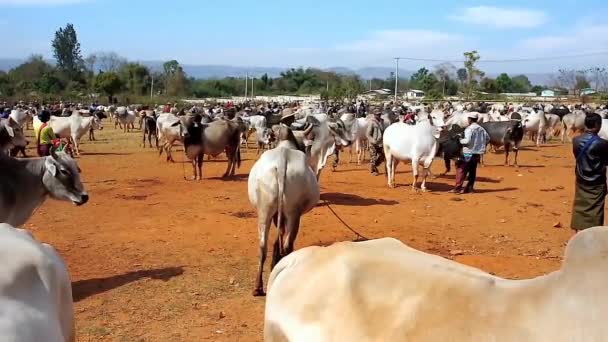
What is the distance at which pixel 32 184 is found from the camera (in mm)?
7004

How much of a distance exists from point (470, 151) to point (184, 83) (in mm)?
77632

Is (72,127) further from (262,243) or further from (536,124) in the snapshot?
(536,124)

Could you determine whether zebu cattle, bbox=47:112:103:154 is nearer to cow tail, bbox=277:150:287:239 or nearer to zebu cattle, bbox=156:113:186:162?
zebu cattle, bbox=156:113:186:162

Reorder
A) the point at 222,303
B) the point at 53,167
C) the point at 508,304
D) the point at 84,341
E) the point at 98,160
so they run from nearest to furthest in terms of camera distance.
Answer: the point at 508,304, the point at 84,341, the point at 222,303, the point at 53,167, the point at 98,160

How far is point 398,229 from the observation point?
1033 centimetres

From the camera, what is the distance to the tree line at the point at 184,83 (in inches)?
2680

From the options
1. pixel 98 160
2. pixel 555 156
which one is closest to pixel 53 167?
pixel 98 160

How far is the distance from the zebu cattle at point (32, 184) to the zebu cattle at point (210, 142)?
8406mm

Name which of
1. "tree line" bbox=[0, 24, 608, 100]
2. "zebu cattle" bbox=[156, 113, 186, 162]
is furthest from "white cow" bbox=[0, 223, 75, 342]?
"tree line" bbox=[0, 24, 608, 100]

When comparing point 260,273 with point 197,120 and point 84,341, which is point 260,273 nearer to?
point 84,341

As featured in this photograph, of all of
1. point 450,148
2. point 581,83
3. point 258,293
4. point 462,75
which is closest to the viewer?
point 258,293

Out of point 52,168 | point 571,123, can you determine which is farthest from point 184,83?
point 52,168

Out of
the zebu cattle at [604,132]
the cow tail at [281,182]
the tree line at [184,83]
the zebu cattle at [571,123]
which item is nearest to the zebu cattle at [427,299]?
the cow tail at [281,182]

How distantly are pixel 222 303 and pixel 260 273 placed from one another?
21.5 inches
